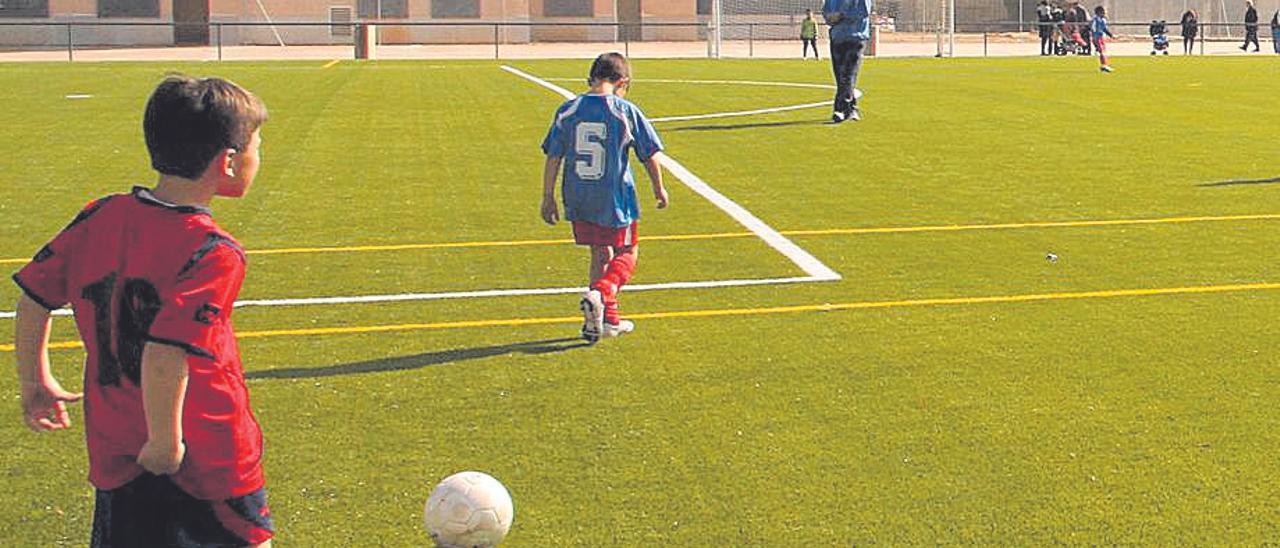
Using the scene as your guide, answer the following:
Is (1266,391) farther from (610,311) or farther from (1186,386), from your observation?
(610,311)

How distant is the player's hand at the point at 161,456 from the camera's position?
344 centimetres

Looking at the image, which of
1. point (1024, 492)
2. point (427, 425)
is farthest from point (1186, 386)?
point (427, 425)

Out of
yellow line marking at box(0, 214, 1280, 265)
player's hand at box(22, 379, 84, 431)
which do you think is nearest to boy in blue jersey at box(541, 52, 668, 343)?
yellow line marking at box(0, 214, 1280, 265)

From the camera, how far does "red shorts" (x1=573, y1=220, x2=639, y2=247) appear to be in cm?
808

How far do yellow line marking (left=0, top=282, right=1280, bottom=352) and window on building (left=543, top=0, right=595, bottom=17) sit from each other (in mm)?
61542

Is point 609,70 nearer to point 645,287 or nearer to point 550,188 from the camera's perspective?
point 550,188

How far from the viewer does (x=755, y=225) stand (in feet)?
38.9

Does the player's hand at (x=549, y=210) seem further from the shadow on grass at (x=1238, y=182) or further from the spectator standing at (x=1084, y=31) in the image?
the spectator standing at (x=1084, y=31)

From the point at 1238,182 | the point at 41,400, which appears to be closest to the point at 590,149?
the point at 41,400

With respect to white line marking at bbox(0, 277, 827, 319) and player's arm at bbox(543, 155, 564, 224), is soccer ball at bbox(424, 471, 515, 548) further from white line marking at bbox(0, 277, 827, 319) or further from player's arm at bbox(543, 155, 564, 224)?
white line marking at bbox(0, 277, 827, 319)

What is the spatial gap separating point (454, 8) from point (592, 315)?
6148 centimetres

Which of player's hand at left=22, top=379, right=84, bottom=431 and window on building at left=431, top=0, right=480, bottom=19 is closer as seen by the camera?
player's hand at left=22, top=379, right=84, bottom=431

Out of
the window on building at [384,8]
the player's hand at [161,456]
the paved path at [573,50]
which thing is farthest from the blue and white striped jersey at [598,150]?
the window on building at [384,8]

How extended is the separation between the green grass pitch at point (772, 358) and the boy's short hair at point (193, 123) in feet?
6.18
